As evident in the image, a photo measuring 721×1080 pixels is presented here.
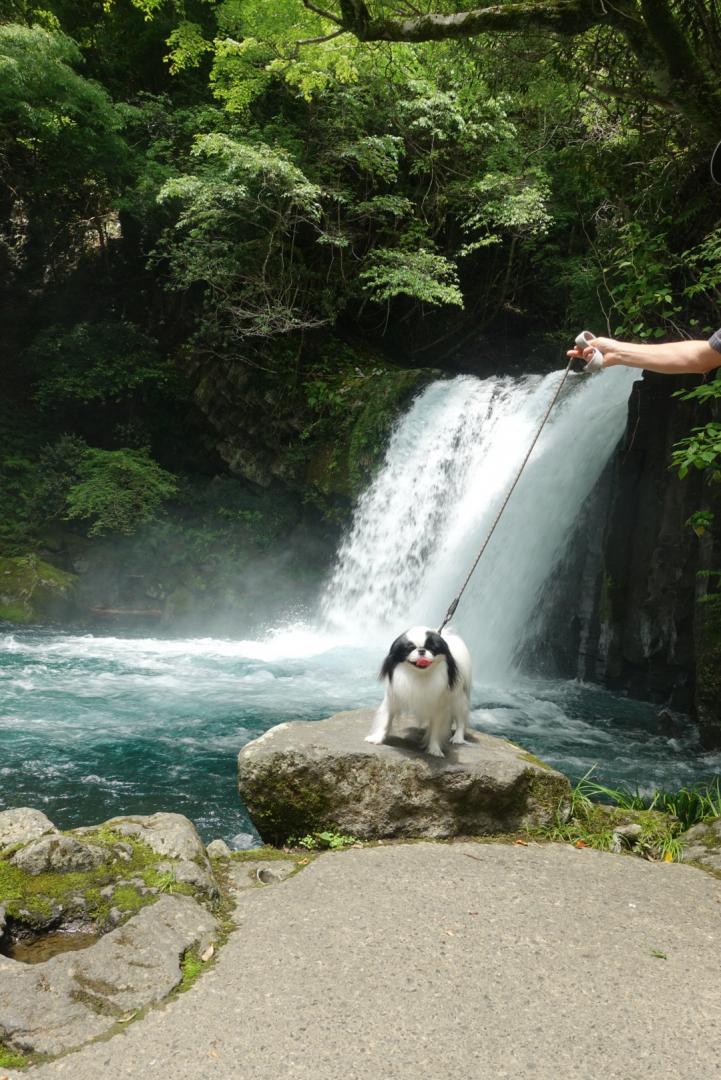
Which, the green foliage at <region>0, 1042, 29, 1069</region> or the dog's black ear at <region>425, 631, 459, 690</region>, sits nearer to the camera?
the green foliage at <region>0, 1042, 29, 1069</region>

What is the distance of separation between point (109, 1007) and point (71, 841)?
93 cm

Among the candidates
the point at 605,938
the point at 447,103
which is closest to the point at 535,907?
the point at 605,938

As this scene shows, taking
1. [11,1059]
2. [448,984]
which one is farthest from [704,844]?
[11,1059]

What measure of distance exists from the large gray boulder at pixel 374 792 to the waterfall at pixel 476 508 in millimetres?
6819

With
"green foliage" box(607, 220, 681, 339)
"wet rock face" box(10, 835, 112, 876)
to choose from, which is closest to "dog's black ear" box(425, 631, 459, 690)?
"wet rock face" box(10, 835, 112, 876)

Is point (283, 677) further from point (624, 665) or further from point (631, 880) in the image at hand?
point (631, 880)

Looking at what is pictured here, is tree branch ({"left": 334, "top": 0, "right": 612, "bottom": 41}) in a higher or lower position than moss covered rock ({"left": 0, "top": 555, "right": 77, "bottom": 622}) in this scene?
higher

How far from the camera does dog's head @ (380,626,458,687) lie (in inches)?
148

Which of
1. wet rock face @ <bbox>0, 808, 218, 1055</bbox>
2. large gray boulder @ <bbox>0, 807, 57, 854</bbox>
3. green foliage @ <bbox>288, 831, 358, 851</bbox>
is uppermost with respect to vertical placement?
large gray boulder @ <bbox>0, 807, 57, 854</bbox>

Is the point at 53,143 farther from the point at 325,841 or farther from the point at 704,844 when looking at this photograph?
the point at 704,844

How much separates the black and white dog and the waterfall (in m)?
6.77

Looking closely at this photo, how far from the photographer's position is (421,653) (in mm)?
3746

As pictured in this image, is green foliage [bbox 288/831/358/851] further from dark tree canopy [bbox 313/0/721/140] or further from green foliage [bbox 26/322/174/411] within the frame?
green foliage [bbox 26/322/174/411]

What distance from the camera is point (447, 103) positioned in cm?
1355
